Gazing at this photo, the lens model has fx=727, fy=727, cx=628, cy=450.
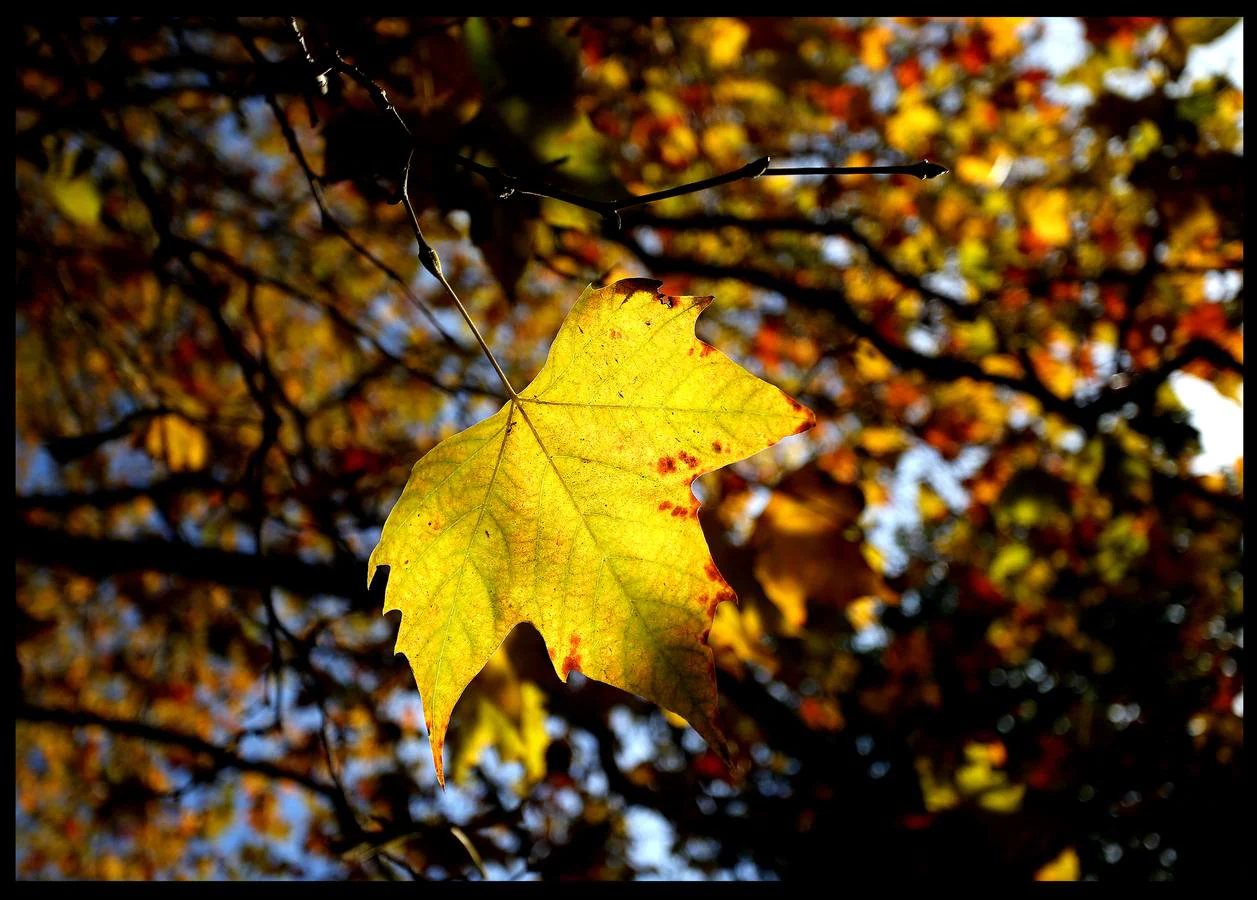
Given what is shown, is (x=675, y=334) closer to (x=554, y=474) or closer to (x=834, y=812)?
(x=554, y=474)

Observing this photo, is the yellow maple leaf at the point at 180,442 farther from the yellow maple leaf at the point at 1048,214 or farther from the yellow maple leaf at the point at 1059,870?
the yellow maple leaf at the point at 1048,214

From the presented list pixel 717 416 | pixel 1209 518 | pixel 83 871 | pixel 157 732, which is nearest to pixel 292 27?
pixel 717 416

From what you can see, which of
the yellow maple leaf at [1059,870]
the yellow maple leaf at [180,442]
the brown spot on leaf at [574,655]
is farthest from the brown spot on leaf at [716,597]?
the yellow maple leaf at [180,442]

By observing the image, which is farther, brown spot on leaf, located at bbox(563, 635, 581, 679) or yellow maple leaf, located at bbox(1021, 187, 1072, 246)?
yellow maple leaf, located at bbox(1021, 187, 1072, 246)

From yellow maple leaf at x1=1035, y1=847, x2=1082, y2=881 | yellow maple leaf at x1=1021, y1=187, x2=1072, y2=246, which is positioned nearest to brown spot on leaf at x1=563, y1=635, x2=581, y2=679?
yellow maple leaf at x1=1035, y1=847, x2=1082, y2=881

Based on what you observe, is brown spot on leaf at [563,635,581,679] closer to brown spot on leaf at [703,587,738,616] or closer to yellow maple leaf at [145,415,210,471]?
brown spot on leaf at [703,587,738,616]

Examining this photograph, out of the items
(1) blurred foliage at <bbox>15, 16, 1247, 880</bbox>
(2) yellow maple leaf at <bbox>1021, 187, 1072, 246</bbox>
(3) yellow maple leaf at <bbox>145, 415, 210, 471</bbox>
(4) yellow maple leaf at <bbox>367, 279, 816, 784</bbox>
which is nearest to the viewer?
(4) yellow maple leaf at <bbox>367, 279, 816, 784</bbox>

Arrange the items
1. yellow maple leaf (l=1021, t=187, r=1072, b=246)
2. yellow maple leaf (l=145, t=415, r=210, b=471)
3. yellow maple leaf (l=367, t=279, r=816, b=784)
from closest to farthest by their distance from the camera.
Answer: yellow maple leaf (l=367, t=279, r=816, b=784), yellow maple leaf (l=145, t=415, r=210, b=471), yellow maple leaf (l=1021, t=187, r=1072, b=246)

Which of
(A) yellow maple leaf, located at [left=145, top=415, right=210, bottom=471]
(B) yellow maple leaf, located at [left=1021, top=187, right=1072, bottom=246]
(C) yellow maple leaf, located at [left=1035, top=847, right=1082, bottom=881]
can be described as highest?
(B) yellow maple leaf, located at [left=1021, top=187, right=1072, bottom=246]
